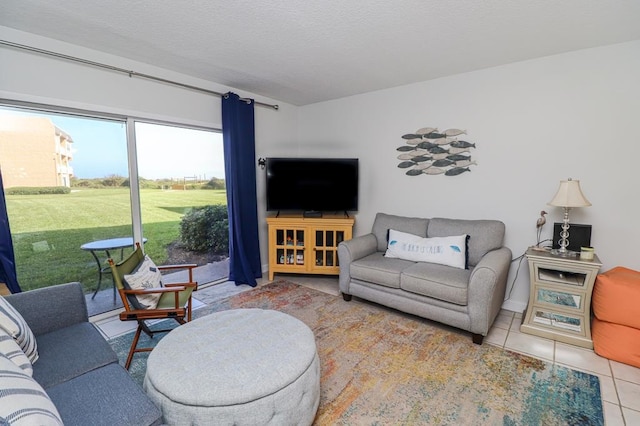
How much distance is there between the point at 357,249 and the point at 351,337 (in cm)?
98

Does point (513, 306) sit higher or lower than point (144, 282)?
lower

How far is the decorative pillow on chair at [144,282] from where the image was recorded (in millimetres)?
2179

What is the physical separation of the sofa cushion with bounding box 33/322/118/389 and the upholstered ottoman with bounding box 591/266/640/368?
325cm

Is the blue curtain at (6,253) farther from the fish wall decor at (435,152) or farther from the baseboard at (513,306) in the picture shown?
the baseboard at (513,306)

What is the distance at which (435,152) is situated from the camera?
343 centimetres

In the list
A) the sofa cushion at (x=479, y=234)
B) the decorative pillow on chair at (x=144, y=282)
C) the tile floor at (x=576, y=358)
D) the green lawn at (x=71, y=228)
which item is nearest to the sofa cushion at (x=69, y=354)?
the decorative pillow on chair at (x=144, y=282)

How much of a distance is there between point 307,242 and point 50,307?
2.52 meters

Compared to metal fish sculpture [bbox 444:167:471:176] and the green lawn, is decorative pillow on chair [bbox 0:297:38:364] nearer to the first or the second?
the green lawn

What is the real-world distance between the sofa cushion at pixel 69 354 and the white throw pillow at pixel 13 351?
122 mm

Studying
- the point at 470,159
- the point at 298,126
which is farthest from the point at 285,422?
the point at 298,126

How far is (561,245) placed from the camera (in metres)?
2.58

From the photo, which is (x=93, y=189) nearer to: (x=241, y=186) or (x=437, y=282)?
(x=241, y=186)

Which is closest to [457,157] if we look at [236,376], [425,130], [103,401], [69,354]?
[425,130]

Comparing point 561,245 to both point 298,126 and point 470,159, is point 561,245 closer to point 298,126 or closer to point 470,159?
point 470,159
